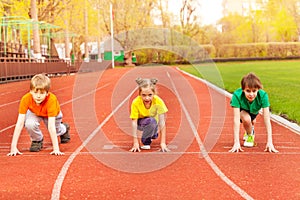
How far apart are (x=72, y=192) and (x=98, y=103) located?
1098 cm

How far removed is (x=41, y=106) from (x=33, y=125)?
1.00ft

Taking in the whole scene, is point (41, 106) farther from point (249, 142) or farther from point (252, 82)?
point (249, 142)

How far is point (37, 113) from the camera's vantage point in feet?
26.4

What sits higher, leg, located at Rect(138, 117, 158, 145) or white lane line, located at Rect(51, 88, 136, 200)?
leg, located at Rect(138, 117, 158, 145)

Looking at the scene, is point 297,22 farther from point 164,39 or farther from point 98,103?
point 164,39

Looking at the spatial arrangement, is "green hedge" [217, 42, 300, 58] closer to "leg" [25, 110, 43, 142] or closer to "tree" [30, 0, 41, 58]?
"tree" [30, 0, 41, 58]

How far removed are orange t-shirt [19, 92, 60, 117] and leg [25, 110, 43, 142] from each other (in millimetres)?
79

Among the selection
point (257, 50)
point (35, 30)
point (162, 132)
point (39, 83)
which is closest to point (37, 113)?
point (39, 83)

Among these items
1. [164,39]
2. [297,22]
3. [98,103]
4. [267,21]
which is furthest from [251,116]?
[267,21]

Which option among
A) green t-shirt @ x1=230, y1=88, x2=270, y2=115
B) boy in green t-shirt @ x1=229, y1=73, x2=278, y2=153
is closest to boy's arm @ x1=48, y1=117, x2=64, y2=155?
boy in green t-shirt @ x1=229, y1=73, x2=278, y2=153

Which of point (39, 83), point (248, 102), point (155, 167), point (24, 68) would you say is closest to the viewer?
point (155, 167)

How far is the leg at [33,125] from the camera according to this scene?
798 centimetres

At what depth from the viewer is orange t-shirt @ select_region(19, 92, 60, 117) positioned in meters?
7.91

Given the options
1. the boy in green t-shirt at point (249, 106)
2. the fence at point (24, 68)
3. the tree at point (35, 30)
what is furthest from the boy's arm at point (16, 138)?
the tree at point (35, 30)
